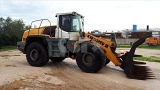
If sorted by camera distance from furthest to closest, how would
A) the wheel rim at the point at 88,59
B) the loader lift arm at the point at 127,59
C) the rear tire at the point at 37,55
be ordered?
the rear tire at the point at 37,55 → the wheel rim at the point at 88,59 → the loader lift arm at the point at 127,59

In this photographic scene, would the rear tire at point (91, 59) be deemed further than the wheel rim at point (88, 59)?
No

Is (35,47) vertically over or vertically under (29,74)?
over

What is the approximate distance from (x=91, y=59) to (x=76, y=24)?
2.22m

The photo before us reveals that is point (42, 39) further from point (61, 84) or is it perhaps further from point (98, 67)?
point (61, 84)

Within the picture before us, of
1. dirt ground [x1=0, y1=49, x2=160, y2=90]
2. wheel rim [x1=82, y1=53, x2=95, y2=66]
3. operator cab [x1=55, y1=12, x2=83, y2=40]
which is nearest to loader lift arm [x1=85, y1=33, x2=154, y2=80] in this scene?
dirt ground [x1=0, y1=49, x2=160, y2=90]

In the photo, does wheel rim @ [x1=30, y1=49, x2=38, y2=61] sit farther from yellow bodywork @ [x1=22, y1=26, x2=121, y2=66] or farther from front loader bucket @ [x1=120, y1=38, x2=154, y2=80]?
front loader bucket @ [x1=120, y1=38, x2=154, y2=80]

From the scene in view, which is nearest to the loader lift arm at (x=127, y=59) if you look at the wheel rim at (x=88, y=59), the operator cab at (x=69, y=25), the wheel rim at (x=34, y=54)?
the wheel rim at (x=88, y=59)

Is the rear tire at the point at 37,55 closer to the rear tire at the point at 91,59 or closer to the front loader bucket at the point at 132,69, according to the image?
the rear tire at the point at 91,59

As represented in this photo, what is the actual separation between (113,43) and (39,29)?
4.08m

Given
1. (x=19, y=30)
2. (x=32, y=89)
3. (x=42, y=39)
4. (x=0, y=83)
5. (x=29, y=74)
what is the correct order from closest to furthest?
(x=32, y=89) < (x=0, y=83) < (x=29, y=74) < (x=42, y=39) < (x=19, y=30)

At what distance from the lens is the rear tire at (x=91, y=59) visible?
34.0ft

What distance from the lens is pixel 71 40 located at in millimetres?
11812

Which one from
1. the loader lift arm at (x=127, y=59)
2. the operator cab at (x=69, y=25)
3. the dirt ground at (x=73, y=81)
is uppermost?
the operator cab at (x=69, y=25)

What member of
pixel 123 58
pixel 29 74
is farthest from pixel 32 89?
pixel 123 58
